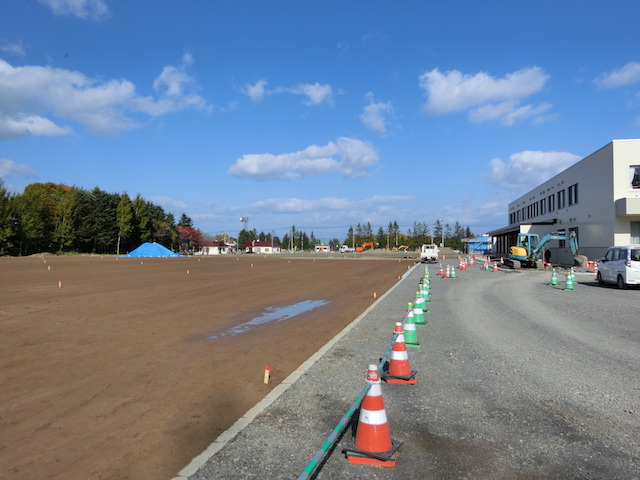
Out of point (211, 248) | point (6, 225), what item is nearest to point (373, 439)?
point (6, 225)

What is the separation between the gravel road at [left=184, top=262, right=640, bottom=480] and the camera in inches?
145

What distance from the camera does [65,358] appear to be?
7484 millimetres

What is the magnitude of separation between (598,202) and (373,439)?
40687mm

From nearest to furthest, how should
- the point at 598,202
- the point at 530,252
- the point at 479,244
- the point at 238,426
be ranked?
the point at 238,426 < the point at 530,252 < the point at 598,202 < the point at 479,244

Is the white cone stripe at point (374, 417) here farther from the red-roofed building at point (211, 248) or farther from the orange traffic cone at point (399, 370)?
the red-roofed building at point (211, 248)

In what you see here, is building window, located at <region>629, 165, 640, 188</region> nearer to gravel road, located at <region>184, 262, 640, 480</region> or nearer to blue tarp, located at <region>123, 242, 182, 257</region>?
gravel road, located at <region>184, 262, 640, 480</region>

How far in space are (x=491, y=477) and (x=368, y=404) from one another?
1.10 meters

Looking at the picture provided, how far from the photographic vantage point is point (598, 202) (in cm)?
3725

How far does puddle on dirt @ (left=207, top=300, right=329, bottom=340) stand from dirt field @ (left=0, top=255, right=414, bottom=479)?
283 millimetres

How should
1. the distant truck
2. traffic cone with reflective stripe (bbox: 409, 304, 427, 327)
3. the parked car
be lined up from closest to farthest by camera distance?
traffic cone with reflective stripe (bbox: 409, 304, 427, 327) → the parked car → the distant truck

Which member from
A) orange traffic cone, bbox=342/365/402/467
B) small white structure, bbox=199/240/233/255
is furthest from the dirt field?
small white structure, bbox=199/240/233/255

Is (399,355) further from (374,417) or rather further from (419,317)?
(419,317)

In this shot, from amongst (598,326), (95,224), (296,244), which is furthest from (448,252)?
(296,244)

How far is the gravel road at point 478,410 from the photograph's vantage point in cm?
370
